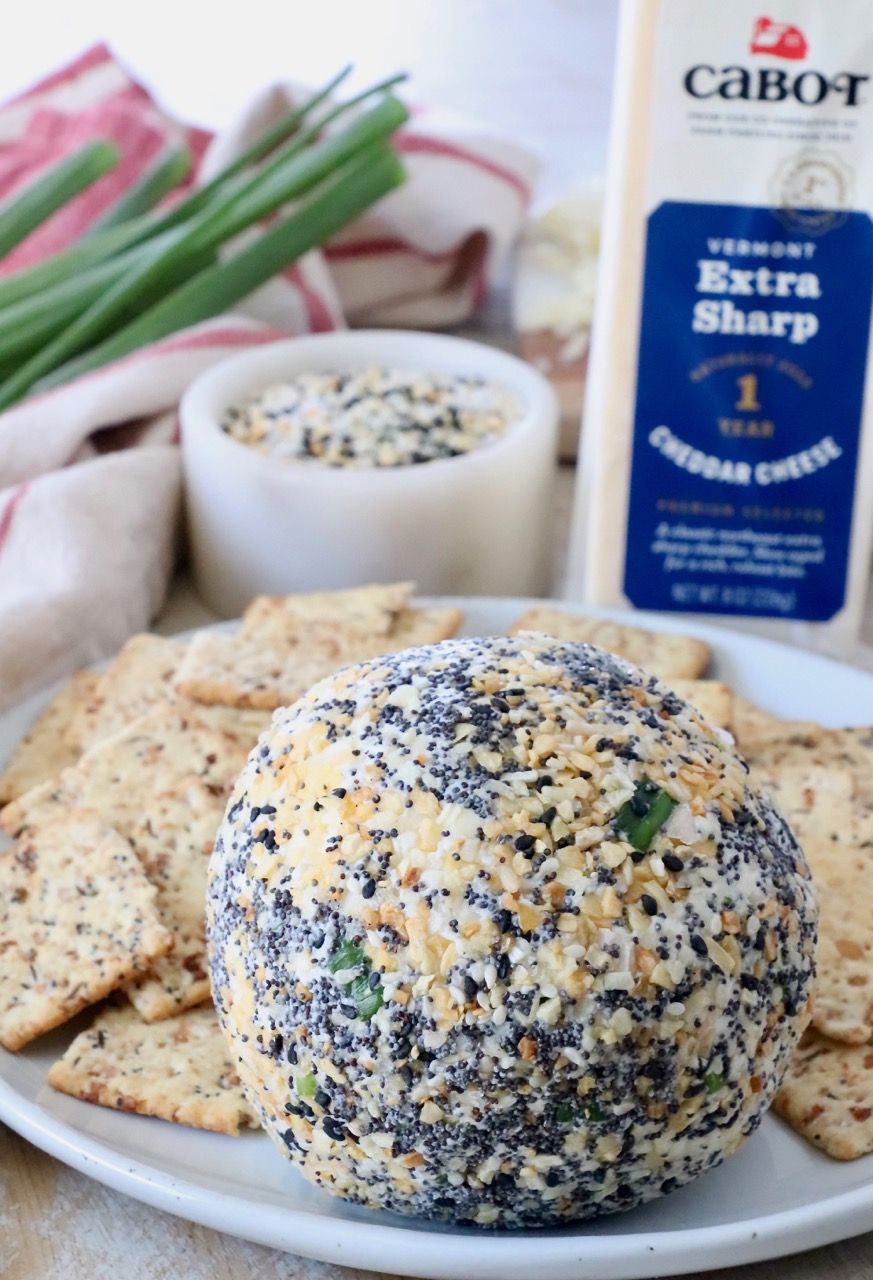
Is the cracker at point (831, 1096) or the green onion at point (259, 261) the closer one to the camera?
the cracker at point (831, 1096)

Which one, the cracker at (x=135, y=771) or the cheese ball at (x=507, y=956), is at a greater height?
the cheese ball at (x=507, y=956)

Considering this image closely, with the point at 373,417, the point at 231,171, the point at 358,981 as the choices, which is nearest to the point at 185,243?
the point at 231,171

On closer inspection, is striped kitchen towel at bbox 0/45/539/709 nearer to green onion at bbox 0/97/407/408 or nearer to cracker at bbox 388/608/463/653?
green onion at bbox 0/97/407/408

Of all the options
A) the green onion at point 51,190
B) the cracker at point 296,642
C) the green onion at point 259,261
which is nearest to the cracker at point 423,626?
the cracker at point 296,642

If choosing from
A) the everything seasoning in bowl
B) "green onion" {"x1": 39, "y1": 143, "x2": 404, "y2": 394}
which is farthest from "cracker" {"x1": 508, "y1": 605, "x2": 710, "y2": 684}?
"green onion" {"x1": 39, "y1": 143, "x2": 404, "y2": 394}

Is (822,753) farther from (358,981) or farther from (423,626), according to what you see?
(358,981)

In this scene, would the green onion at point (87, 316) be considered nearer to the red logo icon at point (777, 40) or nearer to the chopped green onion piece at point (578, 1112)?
the red logo icon at point (777, 40)

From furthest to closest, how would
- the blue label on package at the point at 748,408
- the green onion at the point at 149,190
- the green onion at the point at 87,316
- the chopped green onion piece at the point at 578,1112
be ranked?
the green onion at the point at 149,190 < the green onion at the point at 87,316 < the blue label on package at the point at 748,408 < the chopped green onion piece at the point at 578,1112

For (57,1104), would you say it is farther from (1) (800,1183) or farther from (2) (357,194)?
(2) (357,194)
